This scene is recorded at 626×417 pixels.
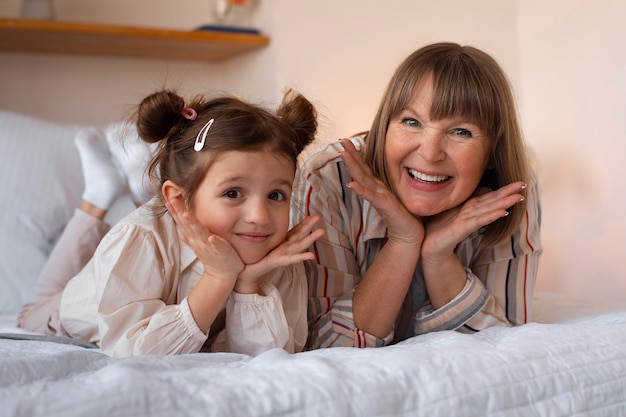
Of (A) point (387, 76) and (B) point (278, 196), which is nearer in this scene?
(B) point (278, 196)

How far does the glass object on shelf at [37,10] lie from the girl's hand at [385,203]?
1437mm

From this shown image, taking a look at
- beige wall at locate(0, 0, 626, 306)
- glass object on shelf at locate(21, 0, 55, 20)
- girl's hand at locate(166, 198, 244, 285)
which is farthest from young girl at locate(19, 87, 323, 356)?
glass object on shelf at locate(21, 0, 55, 20)

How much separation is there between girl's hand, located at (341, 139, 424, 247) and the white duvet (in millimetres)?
310

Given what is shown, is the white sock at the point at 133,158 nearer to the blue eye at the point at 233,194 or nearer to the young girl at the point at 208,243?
the young girl at the point at 208,243

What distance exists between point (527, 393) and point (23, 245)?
1.39 metres

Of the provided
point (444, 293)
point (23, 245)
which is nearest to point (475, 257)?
point (444, 293)

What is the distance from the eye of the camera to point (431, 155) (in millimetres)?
1265

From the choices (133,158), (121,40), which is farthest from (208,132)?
(121,40)

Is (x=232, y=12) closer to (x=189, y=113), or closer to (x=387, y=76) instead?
(x=387, y=76)

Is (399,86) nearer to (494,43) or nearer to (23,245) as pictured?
(23,245)

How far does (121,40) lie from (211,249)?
150cm

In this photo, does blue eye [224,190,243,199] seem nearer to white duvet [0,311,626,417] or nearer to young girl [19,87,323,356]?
young girl [19,87,323,356]

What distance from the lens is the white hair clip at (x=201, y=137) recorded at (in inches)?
46.6

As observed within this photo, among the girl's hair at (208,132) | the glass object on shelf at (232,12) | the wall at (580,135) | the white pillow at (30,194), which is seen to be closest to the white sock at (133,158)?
the white pillow at (30,194)
